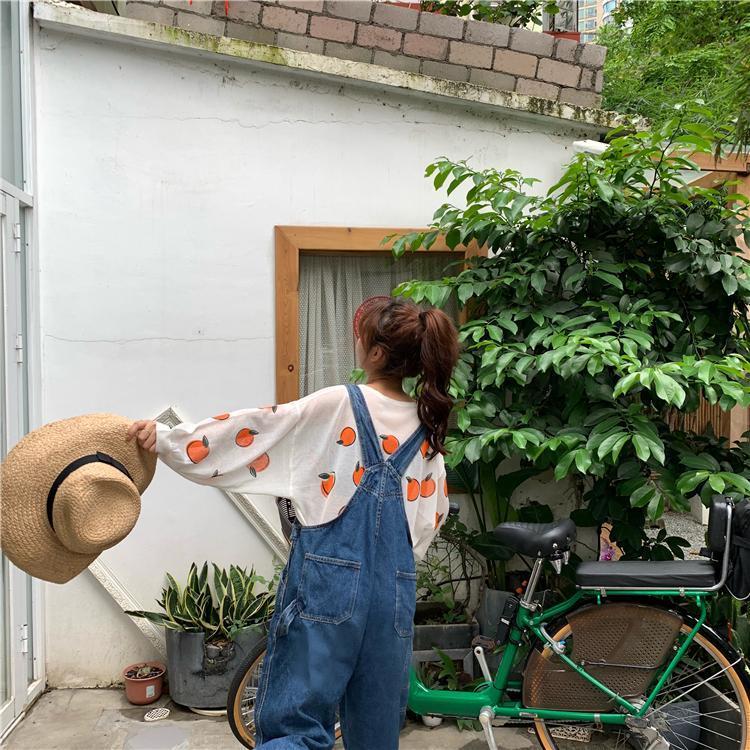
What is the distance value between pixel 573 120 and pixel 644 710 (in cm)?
306

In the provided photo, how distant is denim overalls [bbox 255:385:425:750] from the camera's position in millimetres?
2045

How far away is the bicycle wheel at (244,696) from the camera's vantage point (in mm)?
3209

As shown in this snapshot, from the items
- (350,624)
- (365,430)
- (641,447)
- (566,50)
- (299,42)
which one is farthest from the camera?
(566,50)

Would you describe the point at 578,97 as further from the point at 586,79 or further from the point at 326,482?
the point at 326,482

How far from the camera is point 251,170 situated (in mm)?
4105

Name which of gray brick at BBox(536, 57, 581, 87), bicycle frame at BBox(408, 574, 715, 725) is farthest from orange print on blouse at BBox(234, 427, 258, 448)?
gray brick at BBox(536, 57, 581, 87)

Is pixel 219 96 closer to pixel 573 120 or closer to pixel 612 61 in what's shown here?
pixel 573 120

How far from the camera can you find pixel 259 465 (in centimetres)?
218

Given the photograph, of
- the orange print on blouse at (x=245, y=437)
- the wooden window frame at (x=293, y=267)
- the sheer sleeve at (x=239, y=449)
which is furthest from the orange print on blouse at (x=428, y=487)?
the wooden window frame at (x=293, y=267)

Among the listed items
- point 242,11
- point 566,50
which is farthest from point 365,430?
point 566,50

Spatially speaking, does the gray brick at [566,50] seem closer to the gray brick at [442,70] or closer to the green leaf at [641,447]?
the gray brick at [442,70]

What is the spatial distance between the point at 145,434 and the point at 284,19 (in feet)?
9.53

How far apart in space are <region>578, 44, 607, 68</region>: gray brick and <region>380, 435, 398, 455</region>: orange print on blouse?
3.31 meters

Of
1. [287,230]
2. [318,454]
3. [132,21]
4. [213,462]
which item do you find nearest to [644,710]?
[318,454]
